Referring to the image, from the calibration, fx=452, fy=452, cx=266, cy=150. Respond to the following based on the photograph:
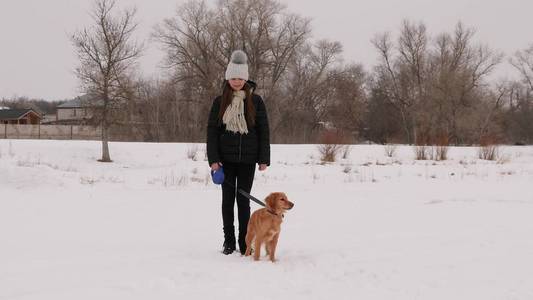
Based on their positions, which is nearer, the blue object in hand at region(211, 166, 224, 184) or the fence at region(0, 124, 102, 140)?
the blue object in hand at region(211, 166, 224, 184)

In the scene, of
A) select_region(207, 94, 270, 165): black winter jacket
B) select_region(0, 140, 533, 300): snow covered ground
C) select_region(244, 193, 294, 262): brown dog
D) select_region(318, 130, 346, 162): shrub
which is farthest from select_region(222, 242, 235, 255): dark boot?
select_region(318, 130, 346, 162): shrub

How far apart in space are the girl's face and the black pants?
725mm

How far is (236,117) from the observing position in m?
4.24

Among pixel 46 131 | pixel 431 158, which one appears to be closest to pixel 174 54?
pixel 46 131

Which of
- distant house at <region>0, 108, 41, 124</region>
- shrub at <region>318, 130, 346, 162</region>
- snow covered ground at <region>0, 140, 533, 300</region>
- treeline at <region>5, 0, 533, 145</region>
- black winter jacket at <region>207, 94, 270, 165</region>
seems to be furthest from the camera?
distant house at <region>0, 108, 41, 124</region>

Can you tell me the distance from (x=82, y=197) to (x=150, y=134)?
3312cm

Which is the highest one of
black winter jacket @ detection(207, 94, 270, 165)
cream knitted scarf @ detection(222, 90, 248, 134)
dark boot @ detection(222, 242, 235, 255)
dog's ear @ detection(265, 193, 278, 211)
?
cream knitted scarf @ detection(222, 90, 248, 134)

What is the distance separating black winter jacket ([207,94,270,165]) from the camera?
4258mm

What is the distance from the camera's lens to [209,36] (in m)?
38.1

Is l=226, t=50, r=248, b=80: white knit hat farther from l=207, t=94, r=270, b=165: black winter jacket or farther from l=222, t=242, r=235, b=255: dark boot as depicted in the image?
l=222, t=242, r=235, b=255: dark boot

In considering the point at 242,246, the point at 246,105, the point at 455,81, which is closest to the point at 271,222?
the point at 242,246

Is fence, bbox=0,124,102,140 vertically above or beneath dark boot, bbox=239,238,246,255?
above

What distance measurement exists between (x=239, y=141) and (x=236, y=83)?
55 centimetres

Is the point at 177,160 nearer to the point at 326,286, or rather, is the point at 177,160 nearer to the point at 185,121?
the point at 326,286
